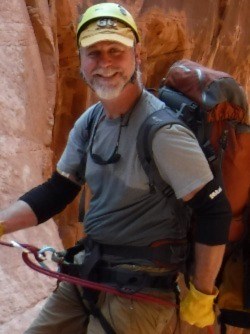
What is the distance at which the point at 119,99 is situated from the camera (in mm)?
1841

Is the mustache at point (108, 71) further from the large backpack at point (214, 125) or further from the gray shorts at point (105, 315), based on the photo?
the gray shorts at point (105, 315)

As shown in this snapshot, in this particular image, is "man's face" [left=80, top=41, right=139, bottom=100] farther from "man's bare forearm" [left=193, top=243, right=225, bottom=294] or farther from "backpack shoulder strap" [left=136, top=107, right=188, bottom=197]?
"man's bare forearm" [left=193, top=243, right=225, bottom=294]

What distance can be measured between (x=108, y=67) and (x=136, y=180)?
0.36 metres

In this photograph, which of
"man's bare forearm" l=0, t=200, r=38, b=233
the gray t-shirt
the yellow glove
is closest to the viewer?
the gray t-shirt

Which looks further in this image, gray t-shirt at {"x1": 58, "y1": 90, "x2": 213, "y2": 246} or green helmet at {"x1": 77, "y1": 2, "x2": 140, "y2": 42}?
green helmet at {"x1": 77, "y1": 2, "x2": 140, "y2": 42}

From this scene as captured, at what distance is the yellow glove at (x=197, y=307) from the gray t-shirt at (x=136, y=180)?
0.19 m

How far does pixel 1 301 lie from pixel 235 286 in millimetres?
1188

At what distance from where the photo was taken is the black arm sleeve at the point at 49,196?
2.09 m

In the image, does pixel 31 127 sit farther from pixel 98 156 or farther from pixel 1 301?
pixel 98 156

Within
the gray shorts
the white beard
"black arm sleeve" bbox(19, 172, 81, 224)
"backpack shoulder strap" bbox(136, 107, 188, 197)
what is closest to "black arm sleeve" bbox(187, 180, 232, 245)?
"backpack shoulder strap" bbox(136, 107, 188, 197)

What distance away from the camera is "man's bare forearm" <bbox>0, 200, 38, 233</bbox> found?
200cm

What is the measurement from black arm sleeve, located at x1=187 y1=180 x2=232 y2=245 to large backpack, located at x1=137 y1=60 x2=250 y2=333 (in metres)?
0.09

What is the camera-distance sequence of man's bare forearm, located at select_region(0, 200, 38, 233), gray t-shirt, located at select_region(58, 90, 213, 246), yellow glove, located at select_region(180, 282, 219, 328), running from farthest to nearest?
man's bare forearm, located at select_region(0, 200, 38, 233)
yellow glove, located at select_region(180, 282, 219, 328)
gray t-shirt, located at select_region(58, 90, 213, 246)

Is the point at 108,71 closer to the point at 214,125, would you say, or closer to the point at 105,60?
the point at 105,60
